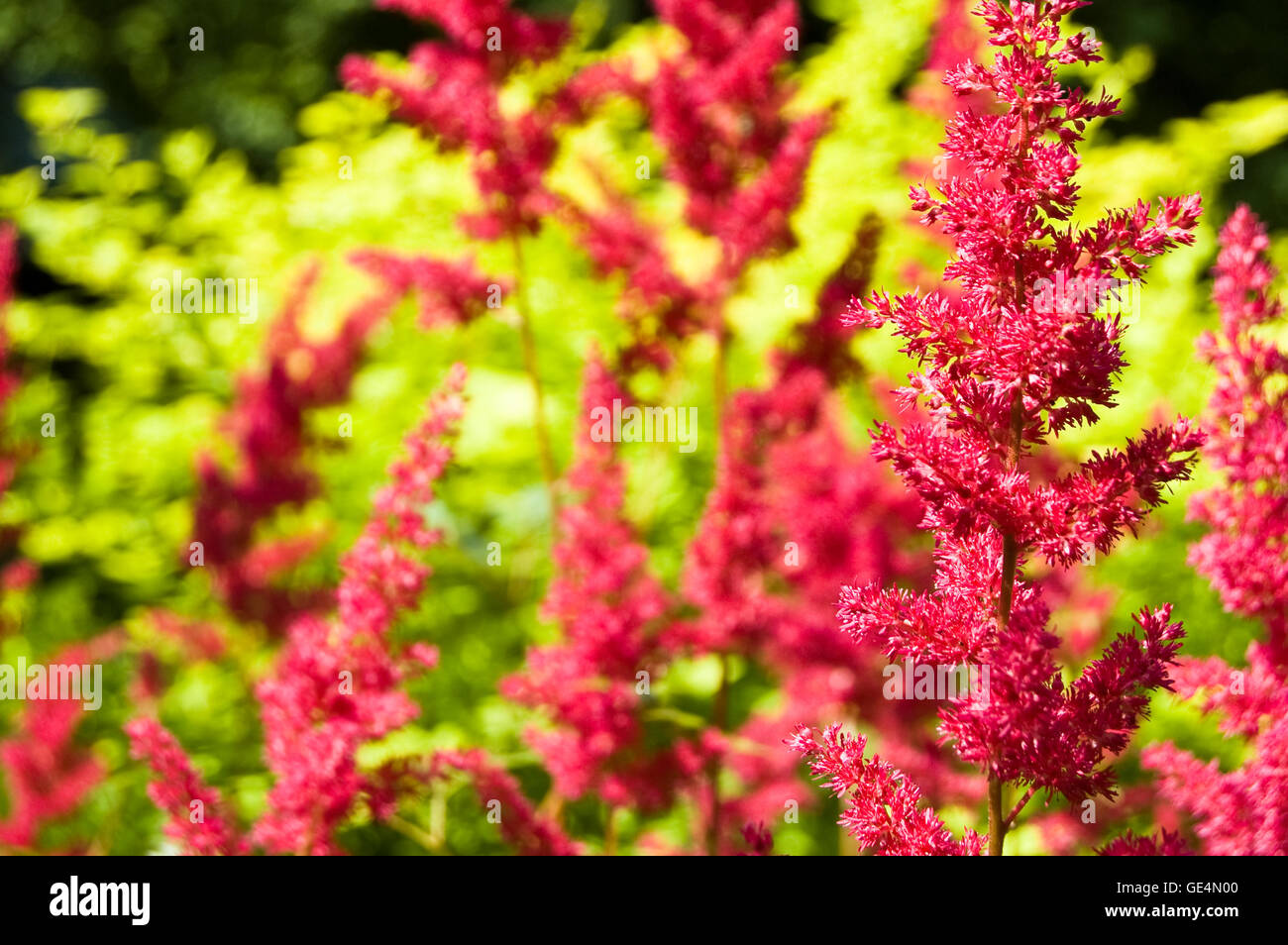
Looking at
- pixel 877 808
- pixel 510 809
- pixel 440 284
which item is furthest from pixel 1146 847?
pixel 440 284

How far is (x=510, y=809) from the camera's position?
166cm

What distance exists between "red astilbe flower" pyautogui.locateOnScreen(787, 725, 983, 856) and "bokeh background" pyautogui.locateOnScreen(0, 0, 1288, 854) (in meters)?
1.18

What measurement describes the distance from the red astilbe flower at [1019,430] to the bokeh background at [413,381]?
125 centimetres

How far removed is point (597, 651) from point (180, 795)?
625 mm

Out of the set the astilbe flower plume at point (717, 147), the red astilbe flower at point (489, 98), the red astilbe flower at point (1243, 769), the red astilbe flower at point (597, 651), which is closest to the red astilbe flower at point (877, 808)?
the red astilbe flower at point (1243, 769)

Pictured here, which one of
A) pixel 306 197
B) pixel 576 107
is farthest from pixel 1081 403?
pixel 306 197

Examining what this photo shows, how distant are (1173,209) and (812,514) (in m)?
1.08

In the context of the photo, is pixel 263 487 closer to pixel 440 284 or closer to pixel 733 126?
pixel 440 284

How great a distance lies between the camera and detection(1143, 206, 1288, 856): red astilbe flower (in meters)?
1.29

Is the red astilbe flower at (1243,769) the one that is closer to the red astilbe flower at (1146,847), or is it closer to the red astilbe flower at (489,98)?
the red astilbe flower at (1146,847)

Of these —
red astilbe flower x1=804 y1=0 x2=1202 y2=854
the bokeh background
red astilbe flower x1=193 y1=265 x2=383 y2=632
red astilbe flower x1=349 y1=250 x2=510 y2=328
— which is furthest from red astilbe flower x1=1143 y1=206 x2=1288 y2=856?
red astilbe flower x1=193 y1=265 x2=383 y2=632

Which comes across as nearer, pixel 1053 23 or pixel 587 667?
pixel 1053 23

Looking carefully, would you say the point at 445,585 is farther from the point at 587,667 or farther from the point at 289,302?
the point at 587,667

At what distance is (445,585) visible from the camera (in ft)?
10.4
